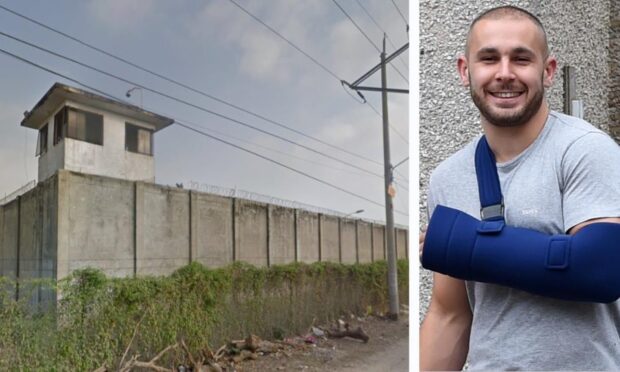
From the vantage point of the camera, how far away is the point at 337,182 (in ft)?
8.82

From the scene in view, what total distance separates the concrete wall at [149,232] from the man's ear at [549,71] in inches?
54.2

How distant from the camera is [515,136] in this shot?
1.29 metres

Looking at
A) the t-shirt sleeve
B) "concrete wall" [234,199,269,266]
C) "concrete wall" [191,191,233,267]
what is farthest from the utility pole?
the t-shirt sleeve

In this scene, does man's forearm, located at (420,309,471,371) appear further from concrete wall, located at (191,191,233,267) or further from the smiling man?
concrete wall, located at (191,191,233,267)

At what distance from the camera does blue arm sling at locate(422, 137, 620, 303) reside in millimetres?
1148

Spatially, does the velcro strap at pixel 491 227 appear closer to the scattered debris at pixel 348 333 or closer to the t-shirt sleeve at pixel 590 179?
the t-shirt sleeve at pixel 590 179

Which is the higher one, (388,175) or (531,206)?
(388,175)

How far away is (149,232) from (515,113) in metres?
1.53

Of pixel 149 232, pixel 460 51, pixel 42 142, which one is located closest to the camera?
pixel 460 51

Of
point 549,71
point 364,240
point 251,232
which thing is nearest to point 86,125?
point 251,232

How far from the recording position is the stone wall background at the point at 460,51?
1.49 metres

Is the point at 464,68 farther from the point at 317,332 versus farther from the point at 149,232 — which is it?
the point at 317,332

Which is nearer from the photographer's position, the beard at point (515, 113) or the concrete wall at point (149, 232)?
the beard at point (515, 113)

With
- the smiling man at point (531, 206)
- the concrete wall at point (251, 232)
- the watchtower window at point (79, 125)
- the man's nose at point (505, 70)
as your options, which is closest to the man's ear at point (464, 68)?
the smiling man at point (531, 206)
